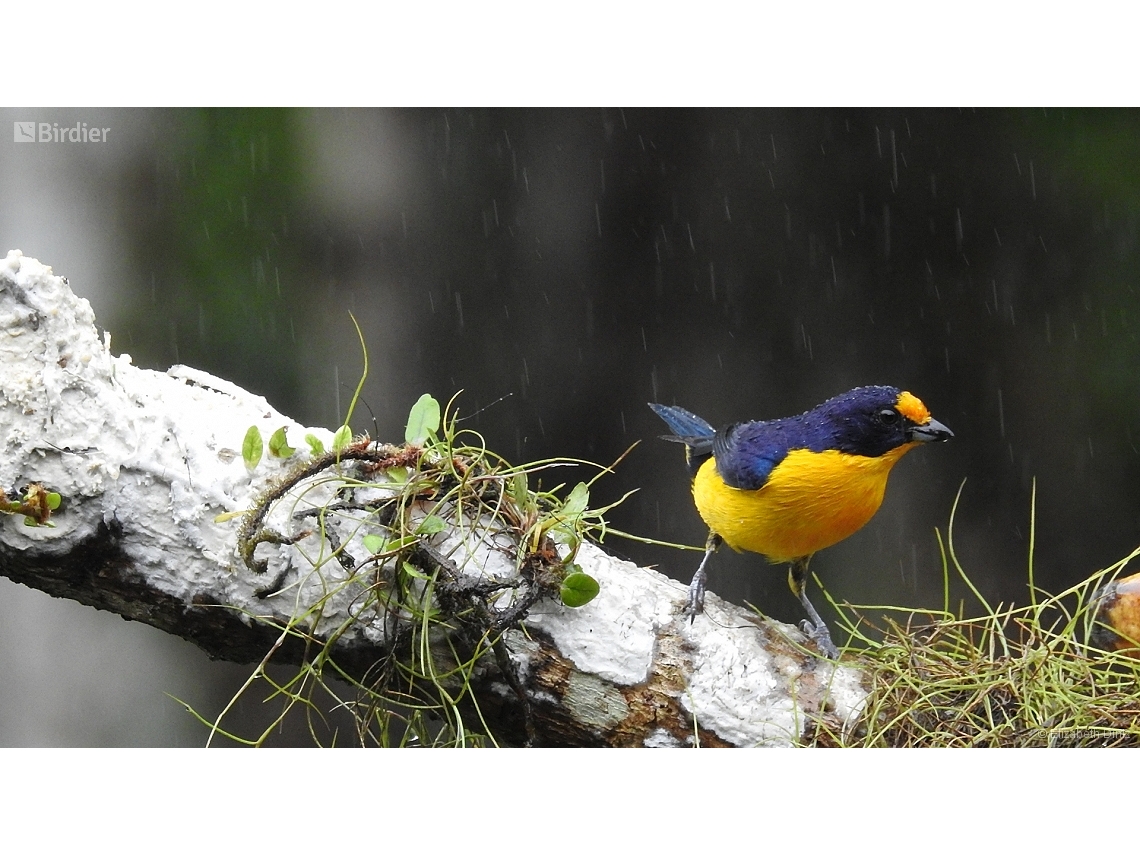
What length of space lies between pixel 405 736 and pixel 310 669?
0.25 meters

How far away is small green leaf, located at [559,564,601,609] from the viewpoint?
4.94 ft

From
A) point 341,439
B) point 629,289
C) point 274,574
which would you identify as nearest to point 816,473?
point 341,439

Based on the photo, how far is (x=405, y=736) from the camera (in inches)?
65.7

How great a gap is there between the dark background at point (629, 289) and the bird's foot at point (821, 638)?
1128mm

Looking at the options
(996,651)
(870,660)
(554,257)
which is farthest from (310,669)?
(554,257)

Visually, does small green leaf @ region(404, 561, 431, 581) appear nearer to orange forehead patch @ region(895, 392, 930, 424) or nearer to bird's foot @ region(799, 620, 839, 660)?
bird's foot @ region(799, 620, 839, 660)

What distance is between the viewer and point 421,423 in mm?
1589

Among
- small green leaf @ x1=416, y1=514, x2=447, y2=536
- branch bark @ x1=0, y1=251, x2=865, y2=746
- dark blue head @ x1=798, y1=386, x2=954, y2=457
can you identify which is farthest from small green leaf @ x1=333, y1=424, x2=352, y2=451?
dark blue head @ x1=798, y1=386, x2=954, y2=457

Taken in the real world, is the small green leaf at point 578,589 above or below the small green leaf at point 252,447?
below

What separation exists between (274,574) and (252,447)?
0.64ft

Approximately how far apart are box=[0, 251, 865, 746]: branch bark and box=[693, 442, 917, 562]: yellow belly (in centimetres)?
29

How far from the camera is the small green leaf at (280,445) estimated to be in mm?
1575

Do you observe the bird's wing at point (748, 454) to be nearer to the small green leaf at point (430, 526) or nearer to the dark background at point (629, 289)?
the small green leaf at point (430, 526)

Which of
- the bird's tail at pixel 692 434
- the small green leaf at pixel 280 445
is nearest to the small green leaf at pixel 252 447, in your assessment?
the small green leaf at pixel 280 445
